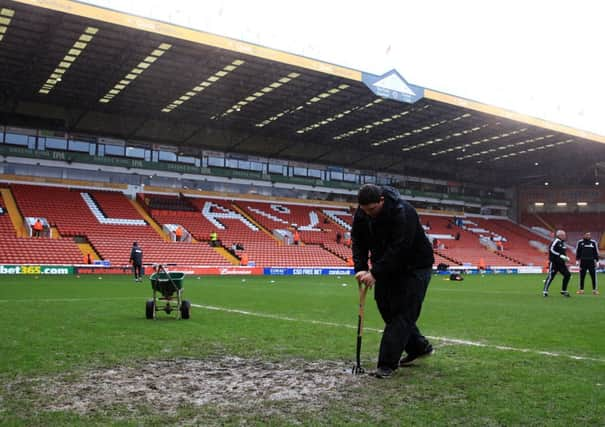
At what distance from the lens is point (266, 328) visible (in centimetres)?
865

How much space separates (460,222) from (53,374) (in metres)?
57.7

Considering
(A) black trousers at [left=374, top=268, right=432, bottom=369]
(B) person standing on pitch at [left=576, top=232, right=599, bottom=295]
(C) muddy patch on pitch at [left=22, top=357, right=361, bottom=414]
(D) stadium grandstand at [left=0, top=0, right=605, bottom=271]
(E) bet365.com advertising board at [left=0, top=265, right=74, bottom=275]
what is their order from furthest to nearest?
1. (D) stadium grandstand at [left=0, top=0, right=605, bottom=271]
2. (E) bet365.com advertising board at [left=0, top=265, right=74, bottom=275]
3. (B) person standing on pitch at [left=576, top=232, right=599, bottom=295]
4. (A) black trousers at [left=374, top=268, right=432, bottom=369]
5. (C) muddy patch on pitch at [left=22, top=357, right=361, bottom=414]

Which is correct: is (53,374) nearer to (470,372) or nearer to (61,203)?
(470,372)

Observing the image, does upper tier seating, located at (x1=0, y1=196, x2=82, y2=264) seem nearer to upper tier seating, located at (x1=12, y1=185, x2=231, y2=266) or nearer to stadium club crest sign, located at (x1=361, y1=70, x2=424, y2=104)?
upper tier seating, located at (x1=12, y1=185, x2=231, y2=266)

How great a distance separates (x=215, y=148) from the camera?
155 ft

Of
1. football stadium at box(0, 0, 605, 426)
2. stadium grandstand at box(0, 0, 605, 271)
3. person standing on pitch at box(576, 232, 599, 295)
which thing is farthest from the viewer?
stadium grandstand at box(0, 0, 605, 271)

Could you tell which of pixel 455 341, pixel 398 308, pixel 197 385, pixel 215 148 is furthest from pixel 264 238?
pixel 197 385

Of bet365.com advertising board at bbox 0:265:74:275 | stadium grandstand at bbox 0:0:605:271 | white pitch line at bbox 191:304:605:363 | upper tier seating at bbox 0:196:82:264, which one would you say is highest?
stadium grandstand at bbox 0:0:605:271

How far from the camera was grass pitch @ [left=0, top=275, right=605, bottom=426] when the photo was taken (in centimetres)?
391

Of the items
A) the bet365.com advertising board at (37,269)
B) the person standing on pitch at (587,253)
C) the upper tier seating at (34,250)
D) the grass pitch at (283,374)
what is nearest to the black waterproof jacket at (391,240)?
the grass pitch at (283,374)

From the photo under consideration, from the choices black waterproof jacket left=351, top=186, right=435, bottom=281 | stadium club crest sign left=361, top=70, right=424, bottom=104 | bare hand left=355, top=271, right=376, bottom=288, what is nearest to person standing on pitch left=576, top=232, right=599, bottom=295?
black waterproof jacket left=351, top=186, right=435, bottom=281

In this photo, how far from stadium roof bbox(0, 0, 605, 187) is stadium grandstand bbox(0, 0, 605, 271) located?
121 mm

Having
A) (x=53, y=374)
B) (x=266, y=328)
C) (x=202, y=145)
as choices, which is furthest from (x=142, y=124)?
(x=53, y=374)

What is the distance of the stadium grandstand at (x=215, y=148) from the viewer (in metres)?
29.0
